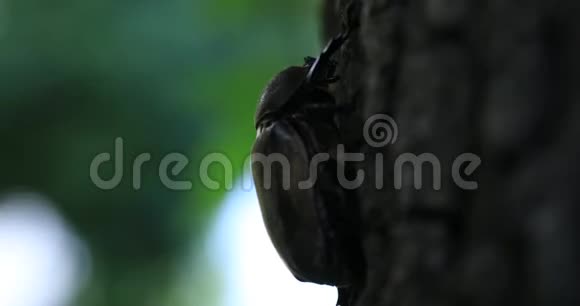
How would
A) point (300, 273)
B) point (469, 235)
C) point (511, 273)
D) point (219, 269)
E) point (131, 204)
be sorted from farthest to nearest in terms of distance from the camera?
1. point (219, 269)
2. point (131, 204)
3. point (300, 273)
4. point (469, 235)
5. point (511, 273)

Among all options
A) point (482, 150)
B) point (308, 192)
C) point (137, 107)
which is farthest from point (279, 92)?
point (137, 107)

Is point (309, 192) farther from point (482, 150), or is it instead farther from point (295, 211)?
point (482, 150)

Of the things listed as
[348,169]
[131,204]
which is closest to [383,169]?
[348,169]

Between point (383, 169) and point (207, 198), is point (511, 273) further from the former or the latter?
point (207, 198)

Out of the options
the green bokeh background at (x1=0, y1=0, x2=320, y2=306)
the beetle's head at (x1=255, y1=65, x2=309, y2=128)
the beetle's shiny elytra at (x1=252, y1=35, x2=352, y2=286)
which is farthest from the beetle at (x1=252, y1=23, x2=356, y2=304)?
Result: the green bokeh background at (x1=0, y1=0, x2=320, y2=306)

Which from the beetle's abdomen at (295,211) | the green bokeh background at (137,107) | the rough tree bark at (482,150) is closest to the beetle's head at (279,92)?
the beetle's abdomen at (295,211)

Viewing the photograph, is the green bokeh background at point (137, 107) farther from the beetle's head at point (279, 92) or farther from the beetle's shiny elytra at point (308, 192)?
the beetle's shiny elytra at point (308, 192)
